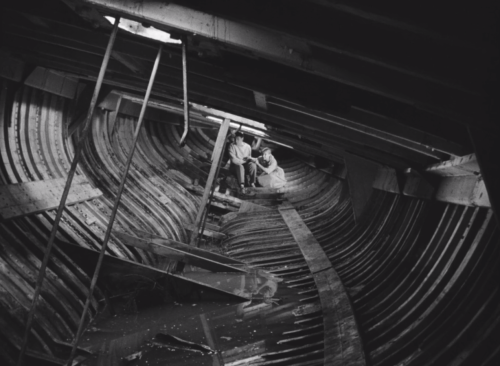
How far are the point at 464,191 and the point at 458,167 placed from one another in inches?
8.9

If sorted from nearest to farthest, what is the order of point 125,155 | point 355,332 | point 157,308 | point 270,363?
point 270,363 → point 355,332 → point 157,308 → point 125,155

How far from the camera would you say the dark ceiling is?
201cm

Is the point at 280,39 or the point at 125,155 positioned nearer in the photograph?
the point at 280,39

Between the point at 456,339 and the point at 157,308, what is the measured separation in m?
2.87

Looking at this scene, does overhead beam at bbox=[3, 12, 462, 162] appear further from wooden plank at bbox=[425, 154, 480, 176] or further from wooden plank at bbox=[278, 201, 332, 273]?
Answer: wooden plank at bbox=[278, 201, 332, 273]

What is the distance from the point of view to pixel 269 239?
7738 mm

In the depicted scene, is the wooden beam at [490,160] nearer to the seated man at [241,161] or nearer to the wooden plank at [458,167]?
the wooden plank at [458,167]

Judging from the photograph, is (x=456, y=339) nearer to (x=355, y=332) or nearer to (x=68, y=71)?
(x=355, y=332)

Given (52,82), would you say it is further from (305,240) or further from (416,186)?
(416,186)

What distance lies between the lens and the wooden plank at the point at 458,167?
3605 millimetres

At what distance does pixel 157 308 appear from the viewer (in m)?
4.43

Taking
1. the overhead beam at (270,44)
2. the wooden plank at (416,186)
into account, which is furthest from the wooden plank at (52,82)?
the wooden plank at (416,186)

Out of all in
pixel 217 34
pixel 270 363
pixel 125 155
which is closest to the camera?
pixel 217 34

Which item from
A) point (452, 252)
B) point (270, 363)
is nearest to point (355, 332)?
point (270, 363)
